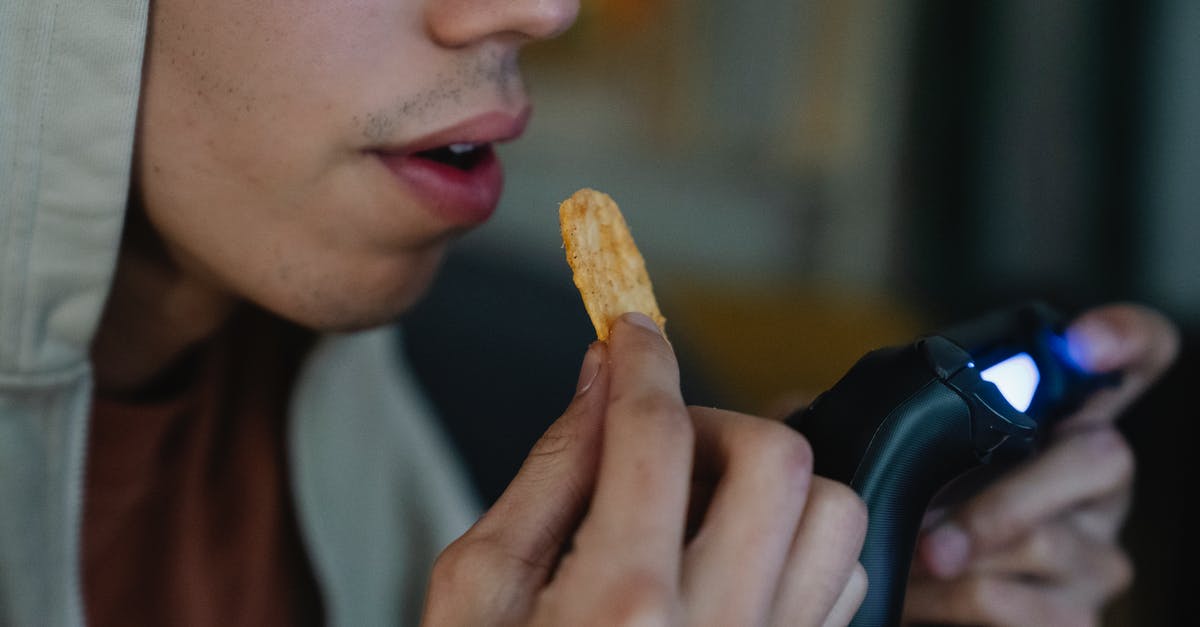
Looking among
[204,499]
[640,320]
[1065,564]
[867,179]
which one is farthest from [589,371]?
[867,179]

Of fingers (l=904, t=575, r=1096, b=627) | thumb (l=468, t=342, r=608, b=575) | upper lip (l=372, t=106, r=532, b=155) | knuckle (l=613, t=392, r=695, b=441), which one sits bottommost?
fingers (l=904, t=575, r=1096, b=627)

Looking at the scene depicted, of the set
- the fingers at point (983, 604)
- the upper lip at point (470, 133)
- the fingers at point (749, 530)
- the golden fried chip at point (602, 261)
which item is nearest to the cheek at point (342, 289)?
the upper lip at point (470, 133)

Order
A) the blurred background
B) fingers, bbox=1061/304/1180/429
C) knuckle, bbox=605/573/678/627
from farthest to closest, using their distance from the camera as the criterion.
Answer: the blurred background → fingers, bbox=1061/304/1180/429 → knuckle, bbox=605/573/678/627

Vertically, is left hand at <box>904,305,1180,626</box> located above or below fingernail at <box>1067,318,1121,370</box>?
below

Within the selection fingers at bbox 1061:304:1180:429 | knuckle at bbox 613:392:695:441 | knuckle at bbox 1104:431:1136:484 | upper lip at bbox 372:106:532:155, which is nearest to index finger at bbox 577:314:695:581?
knuckle at bbox 613:392:695:441

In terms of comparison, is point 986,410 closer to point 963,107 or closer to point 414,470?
point 414,470

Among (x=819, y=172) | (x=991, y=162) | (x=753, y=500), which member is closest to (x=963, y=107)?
(x=991, y=162)

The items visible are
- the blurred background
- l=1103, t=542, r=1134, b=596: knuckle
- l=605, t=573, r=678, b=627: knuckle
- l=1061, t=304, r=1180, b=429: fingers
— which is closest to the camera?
l=605, t=573, r=678, b=627: knuckle

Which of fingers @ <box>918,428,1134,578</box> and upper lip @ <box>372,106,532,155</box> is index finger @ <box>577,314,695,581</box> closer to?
upper lip @ <box>372,106,532,155</box>
